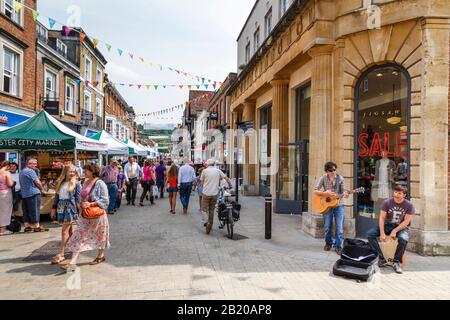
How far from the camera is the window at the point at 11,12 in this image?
49.8ft

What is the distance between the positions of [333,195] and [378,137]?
2127mm

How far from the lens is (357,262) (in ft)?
16.1

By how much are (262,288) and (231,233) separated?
9.58ft

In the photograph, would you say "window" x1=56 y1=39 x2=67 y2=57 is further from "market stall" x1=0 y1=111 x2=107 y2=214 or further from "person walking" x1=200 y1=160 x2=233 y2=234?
"person walking" x1=200 y1=160 x2=233 y2=234

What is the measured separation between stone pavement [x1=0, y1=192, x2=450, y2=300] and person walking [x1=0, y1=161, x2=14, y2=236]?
460 millimetres

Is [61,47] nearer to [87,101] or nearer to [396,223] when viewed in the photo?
[87,101]

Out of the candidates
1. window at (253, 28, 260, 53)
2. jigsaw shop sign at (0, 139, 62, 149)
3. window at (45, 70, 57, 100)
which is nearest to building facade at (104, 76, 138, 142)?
window at (45, 70, 57, 100)

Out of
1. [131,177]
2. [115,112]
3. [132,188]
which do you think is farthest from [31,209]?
[115,112]

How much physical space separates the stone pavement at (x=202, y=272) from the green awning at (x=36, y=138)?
243 centimetres

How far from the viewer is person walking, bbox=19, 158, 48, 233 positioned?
25.4 feet

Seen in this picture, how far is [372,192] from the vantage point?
7.53 meters

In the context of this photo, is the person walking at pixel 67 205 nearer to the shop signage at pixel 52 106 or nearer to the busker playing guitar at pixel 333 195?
the busker playing guitar at pixel 333 195
